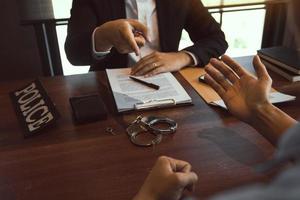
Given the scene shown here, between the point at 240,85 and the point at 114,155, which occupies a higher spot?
the point at 240,85

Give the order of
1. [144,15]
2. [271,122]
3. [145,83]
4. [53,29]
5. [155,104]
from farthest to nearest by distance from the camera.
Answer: [53,29]
[144,15]
[145,83]
[155,104]
[271,122]

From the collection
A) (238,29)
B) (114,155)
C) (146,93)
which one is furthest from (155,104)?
(238,29)

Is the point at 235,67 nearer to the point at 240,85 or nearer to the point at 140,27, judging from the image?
the point at 240,85

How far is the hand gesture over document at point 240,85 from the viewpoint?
777 mm

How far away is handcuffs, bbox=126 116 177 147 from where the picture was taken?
806 mm

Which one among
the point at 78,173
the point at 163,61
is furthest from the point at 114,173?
the point at 163,61

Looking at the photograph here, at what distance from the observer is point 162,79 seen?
3.66 ft

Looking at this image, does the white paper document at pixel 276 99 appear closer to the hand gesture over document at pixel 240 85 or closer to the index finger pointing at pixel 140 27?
the hand gesture over document at pixel 240 85

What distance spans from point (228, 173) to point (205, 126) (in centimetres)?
19

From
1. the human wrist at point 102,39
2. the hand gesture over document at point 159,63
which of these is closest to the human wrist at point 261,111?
the hand gesture over document at point 159,63

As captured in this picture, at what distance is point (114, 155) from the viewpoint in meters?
0.77

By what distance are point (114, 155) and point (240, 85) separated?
38cm

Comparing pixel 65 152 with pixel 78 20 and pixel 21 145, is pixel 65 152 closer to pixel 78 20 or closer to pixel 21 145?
pixel 21 145

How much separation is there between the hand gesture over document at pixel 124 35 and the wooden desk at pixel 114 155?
260mm
